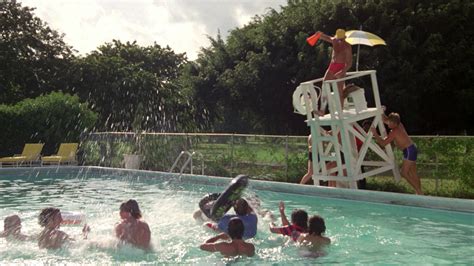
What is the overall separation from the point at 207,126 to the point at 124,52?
21257 mm

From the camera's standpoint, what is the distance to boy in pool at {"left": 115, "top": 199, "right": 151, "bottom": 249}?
7.21 meters

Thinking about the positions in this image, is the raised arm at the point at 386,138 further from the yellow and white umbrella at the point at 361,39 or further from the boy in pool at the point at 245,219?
the boy in pool at the point at 245,219

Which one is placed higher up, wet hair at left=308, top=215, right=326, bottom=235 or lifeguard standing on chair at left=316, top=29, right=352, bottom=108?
lifeguard standing on chair at left=316, top=29, right=352, bottom=108

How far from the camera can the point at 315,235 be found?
23.9 feet

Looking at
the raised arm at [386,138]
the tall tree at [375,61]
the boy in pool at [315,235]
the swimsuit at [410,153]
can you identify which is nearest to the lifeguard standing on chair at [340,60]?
the raised arm at [386,138]

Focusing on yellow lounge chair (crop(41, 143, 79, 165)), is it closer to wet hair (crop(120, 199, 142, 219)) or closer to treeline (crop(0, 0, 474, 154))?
treeline (crop(0, 0, 474, 154))

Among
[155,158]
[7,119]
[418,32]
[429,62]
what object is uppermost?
[418,32]

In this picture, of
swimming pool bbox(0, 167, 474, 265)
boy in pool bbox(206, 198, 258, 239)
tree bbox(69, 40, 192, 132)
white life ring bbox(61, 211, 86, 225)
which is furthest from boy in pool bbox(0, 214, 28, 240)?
tree bbox(69, 40, 192, 132)

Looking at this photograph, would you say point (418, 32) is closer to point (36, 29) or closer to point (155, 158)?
point (155, 158)

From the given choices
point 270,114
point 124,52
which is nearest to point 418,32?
point 270,114

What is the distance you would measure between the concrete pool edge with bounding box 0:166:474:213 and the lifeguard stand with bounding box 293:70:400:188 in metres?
0.41

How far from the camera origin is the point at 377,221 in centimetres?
1011

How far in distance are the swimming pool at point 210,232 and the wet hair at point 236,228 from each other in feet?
1.01

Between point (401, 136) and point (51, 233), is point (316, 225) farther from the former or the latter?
point (401, 136)
